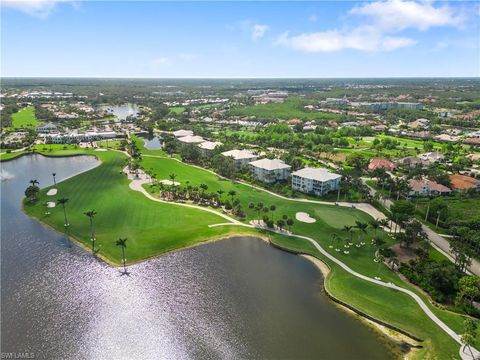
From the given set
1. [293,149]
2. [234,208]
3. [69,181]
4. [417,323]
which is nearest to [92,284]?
[234,208]

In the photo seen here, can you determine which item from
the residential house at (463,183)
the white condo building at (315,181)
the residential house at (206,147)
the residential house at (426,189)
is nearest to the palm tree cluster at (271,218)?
the white condo building at (315,181)

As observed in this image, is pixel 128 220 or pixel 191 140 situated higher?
pixel 191 140

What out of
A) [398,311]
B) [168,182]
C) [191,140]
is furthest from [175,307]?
[191,140]

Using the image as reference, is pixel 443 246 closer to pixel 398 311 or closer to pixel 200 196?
pixel 398 311

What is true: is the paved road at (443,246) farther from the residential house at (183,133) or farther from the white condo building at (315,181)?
the residential house at (183,133)

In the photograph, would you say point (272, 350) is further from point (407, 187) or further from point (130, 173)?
point (130, 173)

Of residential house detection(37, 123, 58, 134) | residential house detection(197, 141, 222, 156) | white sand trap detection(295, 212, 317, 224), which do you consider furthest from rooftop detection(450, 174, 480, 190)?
residential house detection(37, 123, 58, 134)
